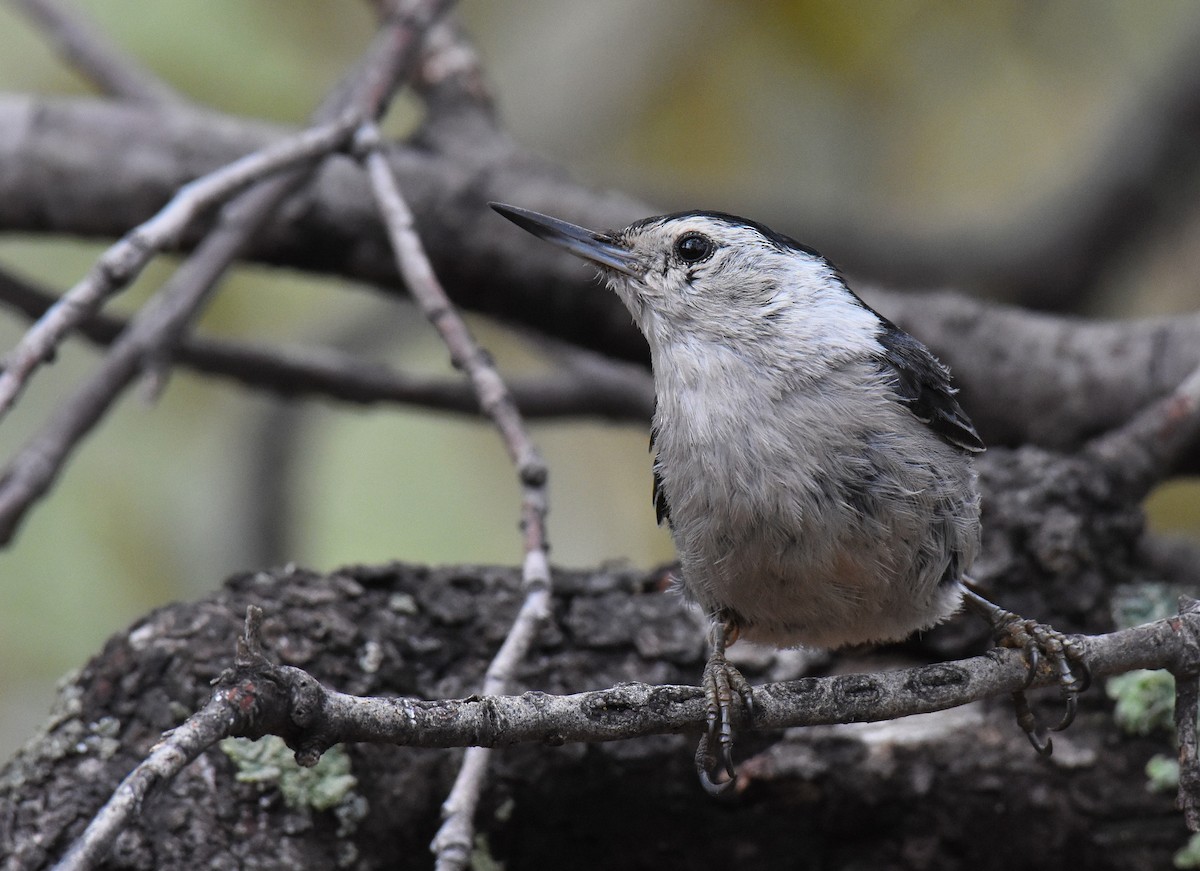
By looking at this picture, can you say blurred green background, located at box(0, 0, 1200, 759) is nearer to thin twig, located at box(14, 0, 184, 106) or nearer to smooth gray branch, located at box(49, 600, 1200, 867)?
thin twig, located at box(14, 0, 184, 106)

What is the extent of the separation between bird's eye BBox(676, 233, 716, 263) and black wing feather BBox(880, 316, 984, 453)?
17.1 inches

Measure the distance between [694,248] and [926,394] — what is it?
62 cm

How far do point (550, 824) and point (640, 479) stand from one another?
12.5ft

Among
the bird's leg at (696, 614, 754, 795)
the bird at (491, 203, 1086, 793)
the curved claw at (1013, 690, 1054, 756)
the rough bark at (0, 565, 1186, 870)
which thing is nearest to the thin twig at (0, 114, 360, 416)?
the rough bark at (0, 565, 1186, 870)

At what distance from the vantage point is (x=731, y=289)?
278 centimetres

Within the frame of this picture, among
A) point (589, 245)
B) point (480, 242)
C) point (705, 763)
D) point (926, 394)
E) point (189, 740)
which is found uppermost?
point (480, 242)

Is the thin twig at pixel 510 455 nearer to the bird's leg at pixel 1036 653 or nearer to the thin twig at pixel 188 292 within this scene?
the thin twig at pixel 188 292

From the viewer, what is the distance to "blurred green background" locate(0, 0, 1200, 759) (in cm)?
534

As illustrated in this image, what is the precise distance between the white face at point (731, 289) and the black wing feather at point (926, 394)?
69mm

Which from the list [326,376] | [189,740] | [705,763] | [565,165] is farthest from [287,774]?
[565,165]

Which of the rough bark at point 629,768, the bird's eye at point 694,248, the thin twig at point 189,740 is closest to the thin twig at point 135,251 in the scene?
the rough bark at point 629,768

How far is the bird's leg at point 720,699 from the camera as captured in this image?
2.25 metres

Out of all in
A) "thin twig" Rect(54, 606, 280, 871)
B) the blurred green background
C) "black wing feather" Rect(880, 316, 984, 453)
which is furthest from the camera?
the blurred green background

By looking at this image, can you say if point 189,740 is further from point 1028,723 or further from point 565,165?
point 565,165
